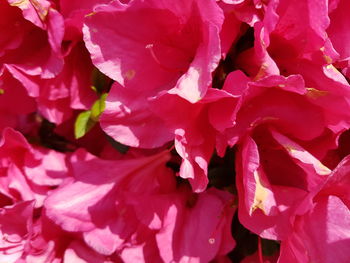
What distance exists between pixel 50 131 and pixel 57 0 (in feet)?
0.62

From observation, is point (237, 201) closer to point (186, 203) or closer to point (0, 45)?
point (186, 203)

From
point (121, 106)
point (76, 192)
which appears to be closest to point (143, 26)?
point (121, 106)

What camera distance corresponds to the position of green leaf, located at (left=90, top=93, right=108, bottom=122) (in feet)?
2.02

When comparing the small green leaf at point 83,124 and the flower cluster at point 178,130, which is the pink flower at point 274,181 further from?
the small green leaf at point 83,124

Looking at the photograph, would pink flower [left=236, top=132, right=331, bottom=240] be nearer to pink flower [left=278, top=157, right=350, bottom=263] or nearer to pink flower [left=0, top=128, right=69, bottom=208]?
pink flower [left=278, top=157, right=350, bottom=263]

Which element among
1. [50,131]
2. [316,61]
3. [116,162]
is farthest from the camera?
[50,131]

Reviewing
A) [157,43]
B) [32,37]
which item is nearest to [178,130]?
[157,43]

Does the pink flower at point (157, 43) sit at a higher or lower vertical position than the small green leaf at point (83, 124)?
higher

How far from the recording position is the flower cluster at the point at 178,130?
0.52 metres

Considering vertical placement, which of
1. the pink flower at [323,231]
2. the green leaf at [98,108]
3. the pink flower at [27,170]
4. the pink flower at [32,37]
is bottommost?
the pink flower at [27,170]

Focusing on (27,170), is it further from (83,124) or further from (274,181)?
(274,181)

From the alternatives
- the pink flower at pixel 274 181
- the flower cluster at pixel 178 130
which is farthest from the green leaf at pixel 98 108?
the pink flower at pixel 274 181

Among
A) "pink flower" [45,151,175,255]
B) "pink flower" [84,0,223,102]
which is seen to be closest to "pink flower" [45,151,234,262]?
"pink flower" [45,151,175,255]

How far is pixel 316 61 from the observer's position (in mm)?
532
